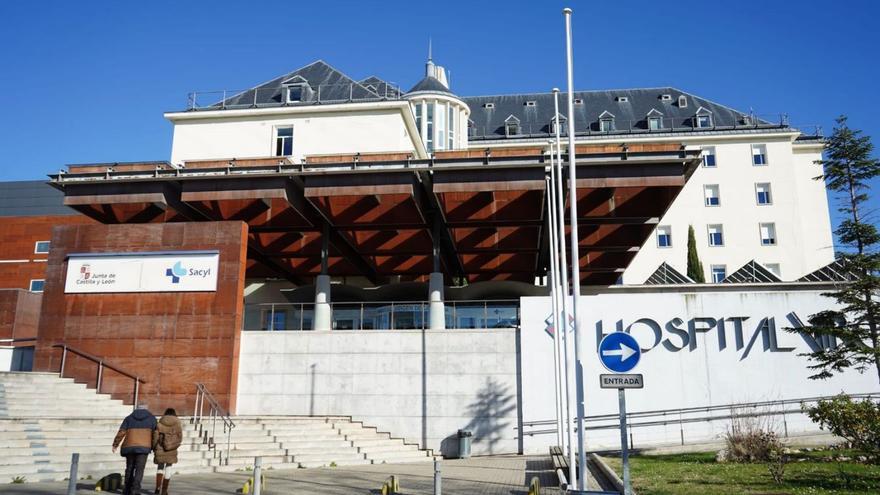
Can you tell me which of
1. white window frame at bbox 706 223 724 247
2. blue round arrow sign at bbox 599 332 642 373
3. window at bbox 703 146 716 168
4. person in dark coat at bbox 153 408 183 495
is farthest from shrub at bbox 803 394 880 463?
window at bbox 703 146 716 168

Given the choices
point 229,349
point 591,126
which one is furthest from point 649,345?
point 591,126

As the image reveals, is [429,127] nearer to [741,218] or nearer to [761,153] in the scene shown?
[741,218]

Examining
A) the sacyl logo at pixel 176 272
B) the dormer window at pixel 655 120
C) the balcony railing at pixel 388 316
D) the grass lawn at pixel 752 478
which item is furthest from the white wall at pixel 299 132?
the dormer window at pixel 655 120

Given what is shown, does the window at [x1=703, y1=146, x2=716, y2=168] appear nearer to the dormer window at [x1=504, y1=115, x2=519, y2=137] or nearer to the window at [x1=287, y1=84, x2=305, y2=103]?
the dormer window at [x1=504, y1=115, x2=519, y2=137]

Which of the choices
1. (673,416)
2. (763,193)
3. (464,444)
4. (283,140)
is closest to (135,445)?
(464,444)

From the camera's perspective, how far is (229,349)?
2280cm

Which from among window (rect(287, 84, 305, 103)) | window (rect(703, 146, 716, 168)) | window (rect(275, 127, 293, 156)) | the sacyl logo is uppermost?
window (rect(703, 146, 716, 168))

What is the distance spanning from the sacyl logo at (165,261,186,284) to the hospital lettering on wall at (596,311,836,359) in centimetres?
1524

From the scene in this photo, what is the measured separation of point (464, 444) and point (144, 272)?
12.7m

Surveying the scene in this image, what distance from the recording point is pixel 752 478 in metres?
13.2

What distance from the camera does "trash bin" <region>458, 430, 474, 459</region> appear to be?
2259 centimetres

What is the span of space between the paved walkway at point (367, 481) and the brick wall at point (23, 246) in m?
29.9

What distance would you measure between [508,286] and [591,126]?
21882 mm

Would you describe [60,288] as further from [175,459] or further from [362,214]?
[175,459]
